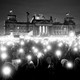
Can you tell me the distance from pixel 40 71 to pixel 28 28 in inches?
3501

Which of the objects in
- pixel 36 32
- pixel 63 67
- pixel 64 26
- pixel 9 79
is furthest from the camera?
pixel 64 26

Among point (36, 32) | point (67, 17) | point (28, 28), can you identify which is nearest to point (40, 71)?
point (36, 32)

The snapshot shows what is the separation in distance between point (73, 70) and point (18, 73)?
10.8ft

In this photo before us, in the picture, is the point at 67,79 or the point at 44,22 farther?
the point at 44,22

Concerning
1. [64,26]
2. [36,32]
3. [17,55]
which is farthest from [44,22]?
[17,55]

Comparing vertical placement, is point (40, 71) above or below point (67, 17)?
below

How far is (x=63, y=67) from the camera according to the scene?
994 cm

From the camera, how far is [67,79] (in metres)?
9.09

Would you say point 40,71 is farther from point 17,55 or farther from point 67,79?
point 17,55

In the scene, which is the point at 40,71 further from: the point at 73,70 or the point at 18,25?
the point at 18,25

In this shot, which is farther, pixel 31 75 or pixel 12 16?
pixel 12 16

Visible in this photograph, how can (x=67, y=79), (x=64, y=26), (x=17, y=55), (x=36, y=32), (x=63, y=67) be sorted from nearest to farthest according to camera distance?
(x=67, y=79)
(x=63, y=67)
(x=17, y=55)
(x=36, y=32)
(x=64, y=26)

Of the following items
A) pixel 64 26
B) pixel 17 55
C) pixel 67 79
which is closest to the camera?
pixel 67 79

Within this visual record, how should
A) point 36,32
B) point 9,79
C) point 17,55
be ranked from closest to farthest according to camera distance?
1. point 9,79
2. point 17,55
3. point 36,32
